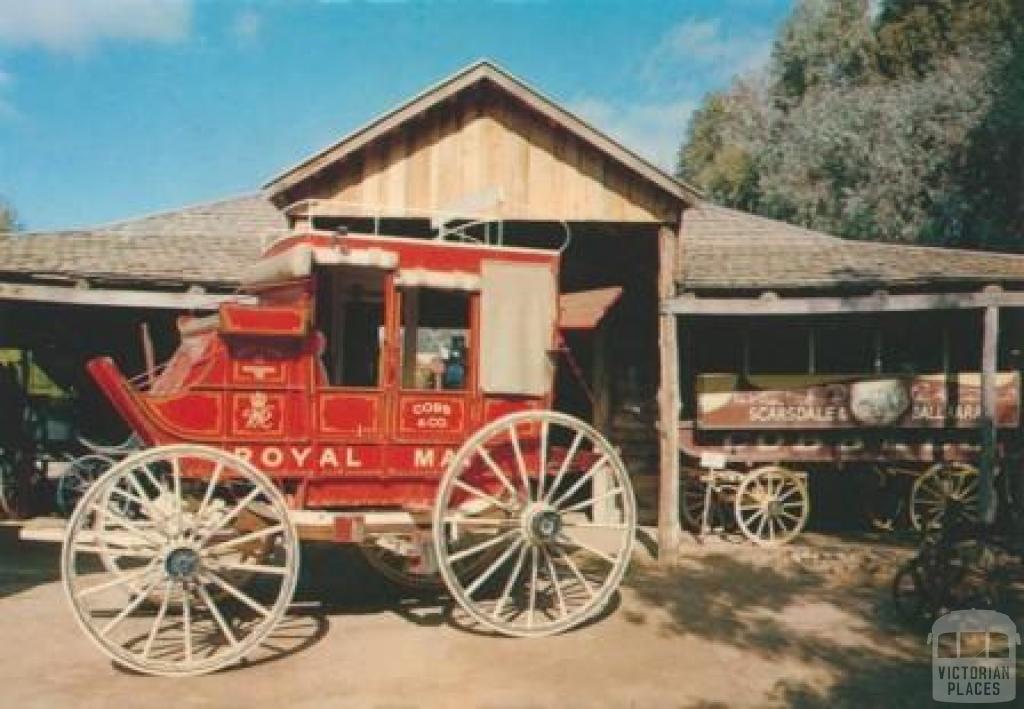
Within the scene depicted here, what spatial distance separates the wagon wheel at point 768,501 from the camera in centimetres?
1102

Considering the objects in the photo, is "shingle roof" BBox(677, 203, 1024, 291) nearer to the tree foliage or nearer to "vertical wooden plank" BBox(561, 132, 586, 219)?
"vertical wooden plank" BBox(561, 132, 586, 219)

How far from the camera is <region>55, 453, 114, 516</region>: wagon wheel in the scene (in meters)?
12.0

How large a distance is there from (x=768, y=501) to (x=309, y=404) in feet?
21.7

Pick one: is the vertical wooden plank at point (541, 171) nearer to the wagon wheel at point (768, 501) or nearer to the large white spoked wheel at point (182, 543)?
the wagon wheel at point (768, 501)

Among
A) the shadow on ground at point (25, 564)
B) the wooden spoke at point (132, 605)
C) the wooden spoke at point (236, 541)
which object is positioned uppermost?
the wooden spoke at point (236, 541)

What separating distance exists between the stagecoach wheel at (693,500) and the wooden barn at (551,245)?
2.48 feet

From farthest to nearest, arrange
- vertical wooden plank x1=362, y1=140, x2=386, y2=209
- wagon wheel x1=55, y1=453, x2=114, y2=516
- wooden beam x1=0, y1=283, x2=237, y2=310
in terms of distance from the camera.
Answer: wagon wheel x1=55, y1=453, x2=114, y2=516
vertical wooden plank x1=362, y1=140, x2=386, y2=209
wooden beam x1=0, y1=283, x2=237, y2=310

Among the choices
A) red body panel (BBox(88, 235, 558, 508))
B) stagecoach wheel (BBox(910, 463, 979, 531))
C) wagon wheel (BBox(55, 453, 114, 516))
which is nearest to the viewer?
red body panel (BBox(88, 235, 558, 508))

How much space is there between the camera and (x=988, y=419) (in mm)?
10133

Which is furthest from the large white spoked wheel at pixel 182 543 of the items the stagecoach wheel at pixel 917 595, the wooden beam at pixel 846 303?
the wooden beam at pixel 846 303

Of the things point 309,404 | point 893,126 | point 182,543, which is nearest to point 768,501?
point 309,404

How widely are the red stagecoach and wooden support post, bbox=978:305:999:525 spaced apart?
16.6ft

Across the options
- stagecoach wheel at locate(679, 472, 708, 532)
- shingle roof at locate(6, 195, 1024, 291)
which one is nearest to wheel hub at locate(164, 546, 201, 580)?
shingle roof at locate(6, 195, 1024, 291)

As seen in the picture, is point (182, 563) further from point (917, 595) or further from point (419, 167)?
point (917, 595)
